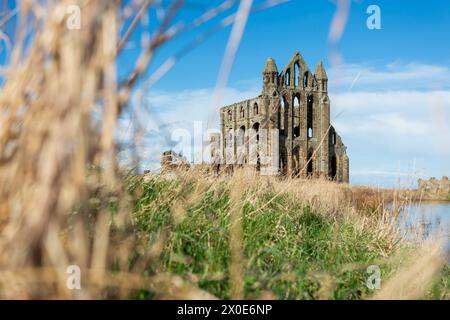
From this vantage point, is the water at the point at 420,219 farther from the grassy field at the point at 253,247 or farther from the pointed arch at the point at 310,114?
the pointed arch at the point at 310,114

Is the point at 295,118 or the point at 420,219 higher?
the point at 295,118

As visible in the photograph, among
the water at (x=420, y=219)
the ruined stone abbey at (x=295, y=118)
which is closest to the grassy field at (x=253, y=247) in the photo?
the water at (x=420, y=219)

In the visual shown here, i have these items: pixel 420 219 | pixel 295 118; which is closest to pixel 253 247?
pixel 420 219

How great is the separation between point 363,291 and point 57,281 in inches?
89.6

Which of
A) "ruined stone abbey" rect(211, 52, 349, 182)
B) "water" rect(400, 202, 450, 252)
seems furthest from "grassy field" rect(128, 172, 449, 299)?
"ruined stone abbey" rect(211, 52, 349, 182)

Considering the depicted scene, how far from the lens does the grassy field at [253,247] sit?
2600 millimetres

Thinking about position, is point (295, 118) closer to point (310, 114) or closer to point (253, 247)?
point (310, 114)

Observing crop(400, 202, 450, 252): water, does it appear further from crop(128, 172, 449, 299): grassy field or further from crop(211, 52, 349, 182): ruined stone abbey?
crop(211, 52, 349, 182): ruined stone abbey

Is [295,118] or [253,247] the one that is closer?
[253,247]

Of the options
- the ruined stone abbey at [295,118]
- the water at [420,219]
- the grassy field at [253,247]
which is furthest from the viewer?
the ruined stone abbey at [295,118]

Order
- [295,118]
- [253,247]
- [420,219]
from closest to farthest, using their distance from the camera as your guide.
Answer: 1. [253,247]
2. [420,219]
3. [295,118]

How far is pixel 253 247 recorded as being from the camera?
3.46m

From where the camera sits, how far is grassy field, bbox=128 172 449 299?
2600mm
